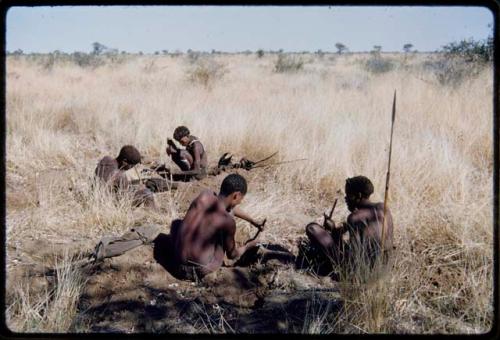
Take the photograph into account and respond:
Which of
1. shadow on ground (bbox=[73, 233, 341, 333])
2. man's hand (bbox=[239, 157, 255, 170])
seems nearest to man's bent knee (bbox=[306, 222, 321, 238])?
shadow on ground (bbox=[73, 233, 341, 333])

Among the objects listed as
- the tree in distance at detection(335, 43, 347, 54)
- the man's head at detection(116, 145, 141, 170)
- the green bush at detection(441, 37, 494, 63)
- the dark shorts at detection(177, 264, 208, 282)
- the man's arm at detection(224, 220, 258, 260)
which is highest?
the tree in distance at detection(335, 43, 347, 54)

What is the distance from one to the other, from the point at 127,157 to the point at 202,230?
222 centimetres

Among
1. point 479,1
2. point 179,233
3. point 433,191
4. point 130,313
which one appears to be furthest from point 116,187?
point 479,1

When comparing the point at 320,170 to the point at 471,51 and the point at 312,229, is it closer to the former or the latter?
the point at 312,229

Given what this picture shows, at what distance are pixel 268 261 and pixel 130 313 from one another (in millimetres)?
1367

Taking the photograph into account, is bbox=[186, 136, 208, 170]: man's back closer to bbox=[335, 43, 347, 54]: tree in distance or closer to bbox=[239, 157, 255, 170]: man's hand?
bbox=[239, 157, 255, 170]: man's hand

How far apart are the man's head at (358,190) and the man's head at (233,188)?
0.89m

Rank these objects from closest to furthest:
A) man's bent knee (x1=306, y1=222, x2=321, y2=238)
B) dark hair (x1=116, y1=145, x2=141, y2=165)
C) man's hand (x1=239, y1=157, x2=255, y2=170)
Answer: man's bent knee (x1=306, y1=222, x2=321, y2=238)
dark hair (x1=116, y1=145, x2=141, y2=165)
man's hand (x1=239, y1=157, x2=255, y2=170)

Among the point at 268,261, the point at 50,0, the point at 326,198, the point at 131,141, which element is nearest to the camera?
the point at 50,0

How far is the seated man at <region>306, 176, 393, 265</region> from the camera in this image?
3.91 m

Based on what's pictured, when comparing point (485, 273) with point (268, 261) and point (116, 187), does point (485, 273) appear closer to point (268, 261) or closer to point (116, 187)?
point (268, 261)

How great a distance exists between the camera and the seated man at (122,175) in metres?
5.56

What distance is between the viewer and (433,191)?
5.41 meters

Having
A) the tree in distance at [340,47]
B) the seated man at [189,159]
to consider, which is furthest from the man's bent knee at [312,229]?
the tree in distance at [340,47]
